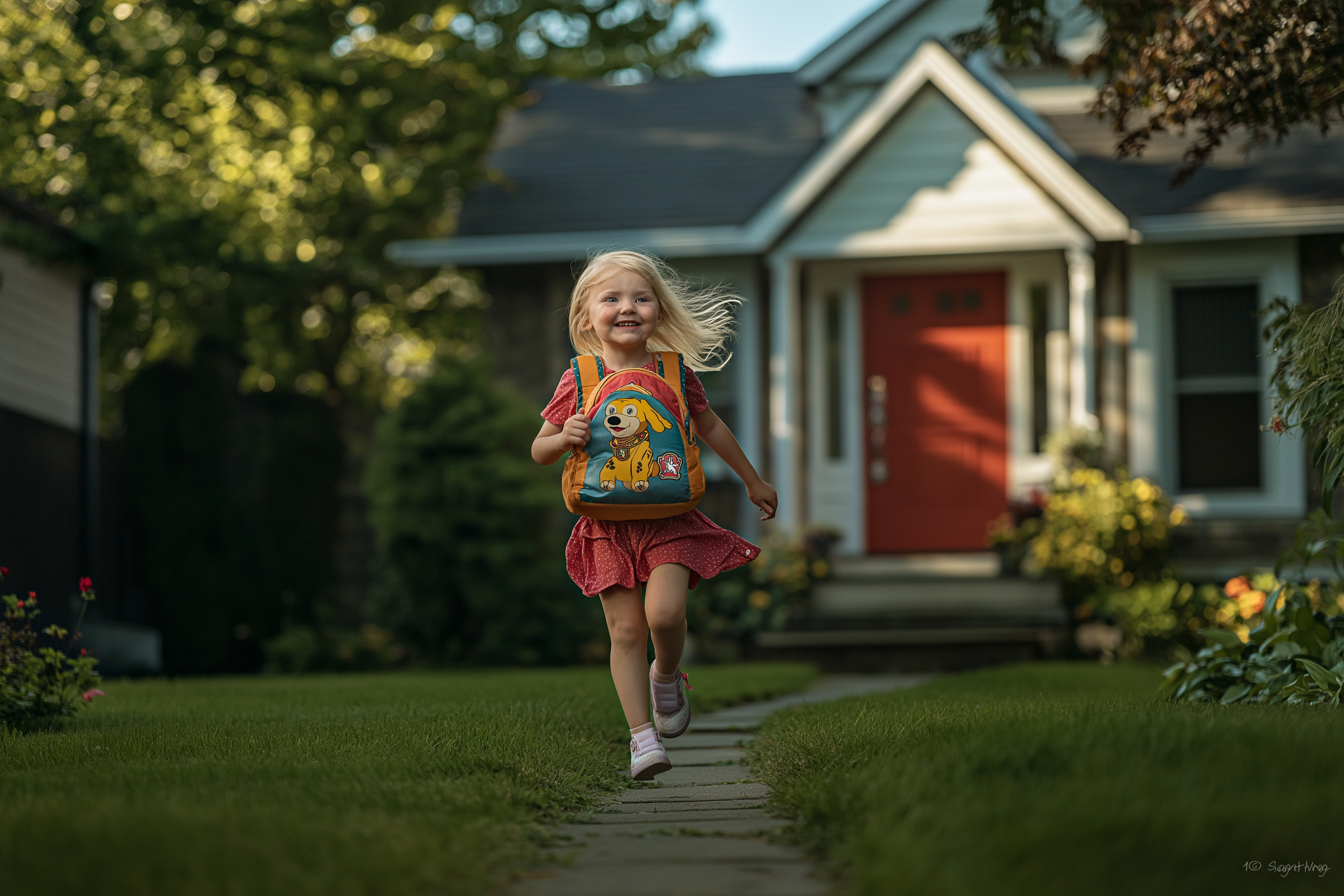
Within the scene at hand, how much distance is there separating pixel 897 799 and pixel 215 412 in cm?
990

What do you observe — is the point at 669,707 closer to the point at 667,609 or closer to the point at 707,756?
the point at 667,609

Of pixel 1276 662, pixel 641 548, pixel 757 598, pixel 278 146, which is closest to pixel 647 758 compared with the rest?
pixel 641 548

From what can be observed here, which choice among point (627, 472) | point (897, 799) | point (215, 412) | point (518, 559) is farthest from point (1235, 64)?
point (215, 412)

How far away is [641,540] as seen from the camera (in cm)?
407

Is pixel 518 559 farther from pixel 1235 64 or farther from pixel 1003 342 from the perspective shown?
pixel 1235 64

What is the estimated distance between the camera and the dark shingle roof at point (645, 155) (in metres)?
11.6

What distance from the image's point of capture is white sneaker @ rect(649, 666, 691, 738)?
416 cm

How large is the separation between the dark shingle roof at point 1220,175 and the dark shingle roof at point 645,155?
8.05 ft

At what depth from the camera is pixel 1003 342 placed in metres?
11.0

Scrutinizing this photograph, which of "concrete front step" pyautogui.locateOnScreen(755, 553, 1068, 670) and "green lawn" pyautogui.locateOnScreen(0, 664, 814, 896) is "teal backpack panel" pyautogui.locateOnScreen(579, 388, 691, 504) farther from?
"concrete front step" pyautogui.locateOnScreen(755, 553, 1068, 670)

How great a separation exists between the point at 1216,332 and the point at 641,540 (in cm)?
831

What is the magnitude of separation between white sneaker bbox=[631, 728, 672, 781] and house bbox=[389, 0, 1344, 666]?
605 centimetres

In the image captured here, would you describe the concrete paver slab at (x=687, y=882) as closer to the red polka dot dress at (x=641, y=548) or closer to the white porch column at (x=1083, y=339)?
the red polka dot dress at (x=641, y=548)

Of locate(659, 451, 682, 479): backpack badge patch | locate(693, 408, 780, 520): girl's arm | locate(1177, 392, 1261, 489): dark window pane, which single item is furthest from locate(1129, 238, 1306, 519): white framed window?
locate(659, 451, 682, 479): backpack badge patch
